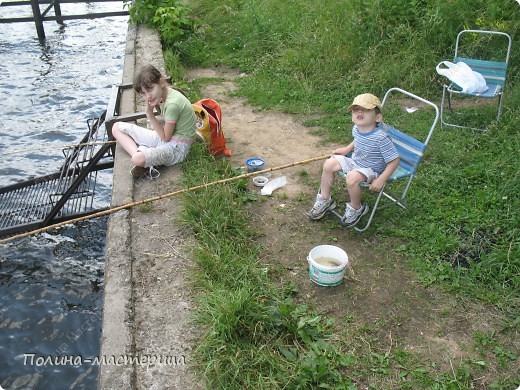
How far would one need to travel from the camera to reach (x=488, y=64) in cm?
628

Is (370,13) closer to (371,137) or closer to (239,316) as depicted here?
(371,137)

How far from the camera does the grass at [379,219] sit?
298 cm

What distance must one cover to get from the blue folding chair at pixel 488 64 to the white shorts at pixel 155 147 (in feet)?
11.2

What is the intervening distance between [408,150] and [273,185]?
141 cm

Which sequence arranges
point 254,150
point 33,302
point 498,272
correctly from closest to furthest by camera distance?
1. point 498,272
2. point 33,302
3. point 254,150

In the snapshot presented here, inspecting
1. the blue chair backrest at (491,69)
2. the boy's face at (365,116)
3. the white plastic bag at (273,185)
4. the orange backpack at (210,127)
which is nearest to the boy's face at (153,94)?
the orange backpack at (210,127)

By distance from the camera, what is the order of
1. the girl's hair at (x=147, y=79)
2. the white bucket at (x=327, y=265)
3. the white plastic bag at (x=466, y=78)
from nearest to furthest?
the white bucket at (x=327, y=265)
the girl's hair at (x=147, y=79)
the white plastic bag at (x=466, y=78)

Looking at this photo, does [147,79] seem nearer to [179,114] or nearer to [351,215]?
[179,114]

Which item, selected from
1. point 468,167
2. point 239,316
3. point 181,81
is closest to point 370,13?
point 181,81

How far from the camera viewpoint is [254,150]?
5.85 m

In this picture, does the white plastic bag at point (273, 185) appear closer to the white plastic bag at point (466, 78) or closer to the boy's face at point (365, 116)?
the boy's face at point (365, 116)

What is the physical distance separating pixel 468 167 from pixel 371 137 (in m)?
1.49

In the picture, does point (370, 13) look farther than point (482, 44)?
Yes

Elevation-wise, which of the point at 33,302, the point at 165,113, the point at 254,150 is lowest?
the point at 33,302
